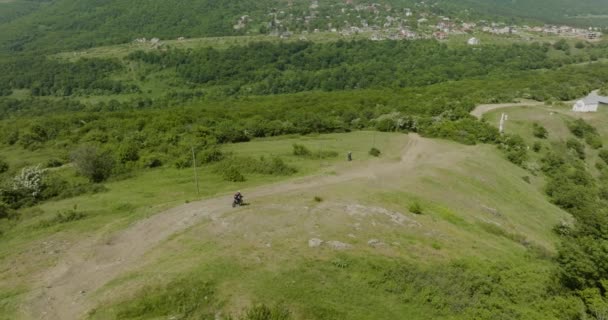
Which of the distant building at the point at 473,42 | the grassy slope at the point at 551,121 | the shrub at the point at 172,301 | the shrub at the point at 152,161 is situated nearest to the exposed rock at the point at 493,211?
the grassy slope at the point at 551,121

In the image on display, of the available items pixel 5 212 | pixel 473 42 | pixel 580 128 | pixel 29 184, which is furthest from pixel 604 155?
pixel 473 42

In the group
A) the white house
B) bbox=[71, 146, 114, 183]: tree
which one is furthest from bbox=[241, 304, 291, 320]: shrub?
the white house

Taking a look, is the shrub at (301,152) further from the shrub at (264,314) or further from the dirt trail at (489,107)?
the dirt trail at (489,107)

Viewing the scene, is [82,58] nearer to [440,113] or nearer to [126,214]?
[440,113]

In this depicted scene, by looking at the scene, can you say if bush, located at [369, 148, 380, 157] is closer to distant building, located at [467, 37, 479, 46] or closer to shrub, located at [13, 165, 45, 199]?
shrub, located at [13, 165, 45, 199]

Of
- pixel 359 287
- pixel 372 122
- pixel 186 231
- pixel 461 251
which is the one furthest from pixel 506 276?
pixel 372 122

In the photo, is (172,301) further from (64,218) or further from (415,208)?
(415,208)
